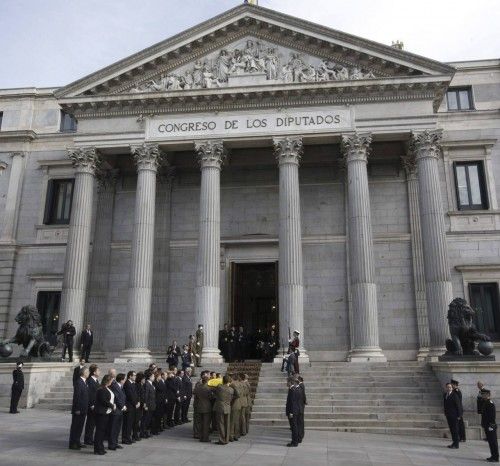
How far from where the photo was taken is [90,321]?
91.4 feet

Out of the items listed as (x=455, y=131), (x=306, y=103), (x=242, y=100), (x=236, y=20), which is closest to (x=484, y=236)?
(x=455, y=131)

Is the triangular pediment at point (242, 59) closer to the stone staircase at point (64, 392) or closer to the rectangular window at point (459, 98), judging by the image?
the rectangular window at point (459, 98)

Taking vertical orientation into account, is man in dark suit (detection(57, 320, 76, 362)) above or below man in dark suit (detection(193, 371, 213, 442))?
above

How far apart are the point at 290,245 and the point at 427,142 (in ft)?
27.6

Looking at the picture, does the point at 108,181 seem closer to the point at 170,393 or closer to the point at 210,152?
the point at 210,152

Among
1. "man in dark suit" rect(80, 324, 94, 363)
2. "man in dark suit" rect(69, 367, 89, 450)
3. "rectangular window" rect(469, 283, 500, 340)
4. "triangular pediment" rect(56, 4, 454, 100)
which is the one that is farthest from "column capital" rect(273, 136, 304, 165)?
"man in dark suit" rect(69, 367, 89, 450)

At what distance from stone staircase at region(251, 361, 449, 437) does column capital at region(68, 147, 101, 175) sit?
13.9m

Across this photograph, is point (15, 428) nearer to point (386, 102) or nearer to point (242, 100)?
point (242, 100)

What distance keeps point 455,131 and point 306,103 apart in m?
9.36

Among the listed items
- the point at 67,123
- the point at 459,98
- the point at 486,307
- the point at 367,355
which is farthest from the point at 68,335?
the point at 459,98

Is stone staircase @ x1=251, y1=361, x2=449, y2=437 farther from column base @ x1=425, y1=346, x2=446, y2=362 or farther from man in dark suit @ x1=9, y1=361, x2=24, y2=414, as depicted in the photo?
man in dark suit @ x1=9, y1=361, x2=24, y2=414

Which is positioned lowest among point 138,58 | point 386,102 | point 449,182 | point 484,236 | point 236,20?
point 484,236

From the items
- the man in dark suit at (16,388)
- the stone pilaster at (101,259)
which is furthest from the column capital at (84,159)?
the man in dark suit at (16,388)

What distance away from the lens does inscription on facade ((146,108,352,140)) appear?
83.9 feet
